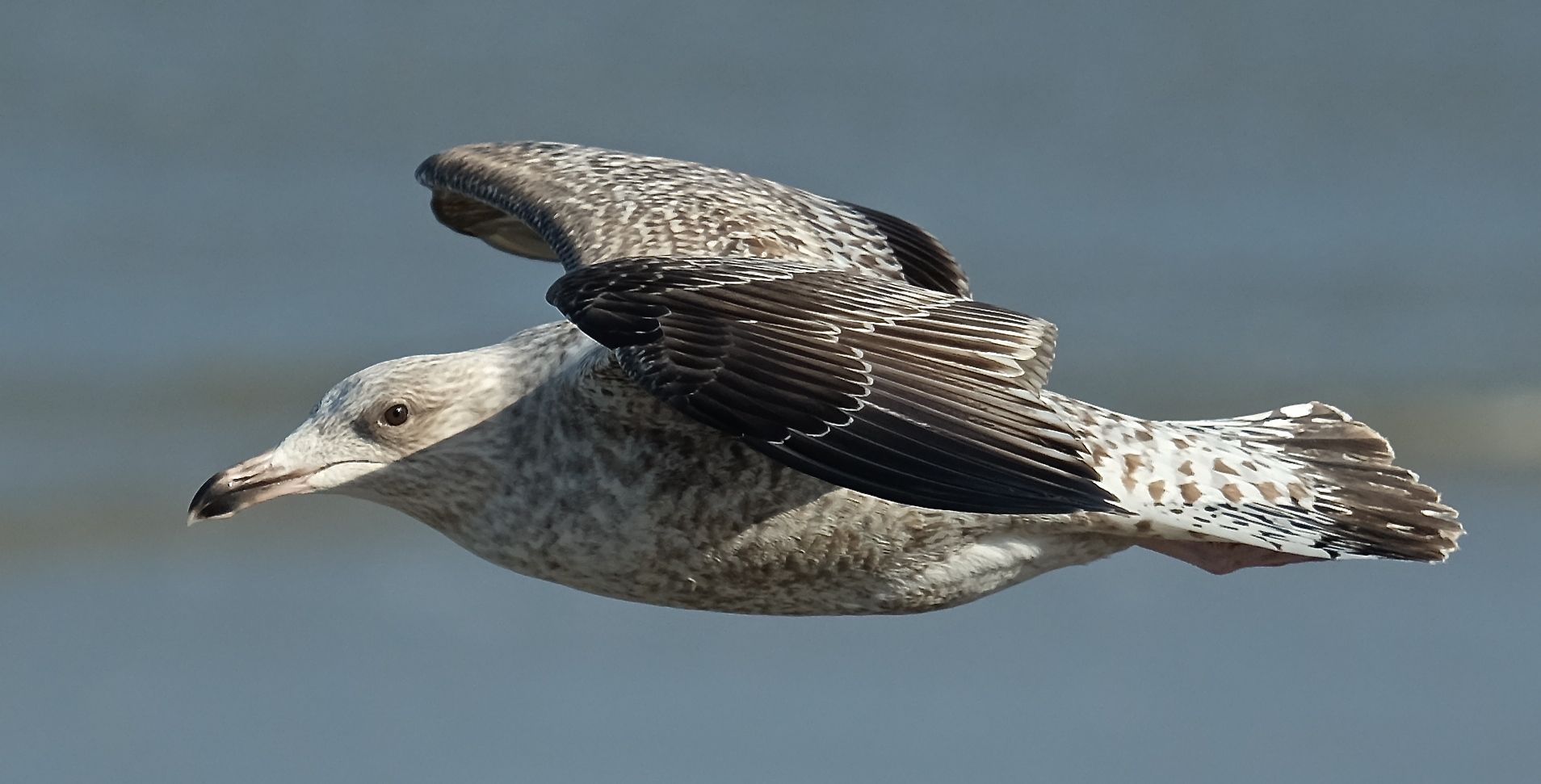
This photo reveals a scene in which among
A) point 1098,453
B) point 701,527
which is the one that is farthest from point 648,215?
point 1098,453

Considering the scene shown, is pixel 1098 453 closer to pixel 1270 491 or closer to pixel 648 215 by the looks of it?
pixel 1270 491

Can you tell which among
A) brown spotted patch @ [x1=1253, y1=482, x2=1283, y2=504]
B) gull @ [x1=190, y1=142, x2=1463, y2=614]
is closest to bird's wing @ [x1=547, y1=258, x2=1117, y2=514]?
gull @ [x1=190, y1=142, x2=1463, y2=614]

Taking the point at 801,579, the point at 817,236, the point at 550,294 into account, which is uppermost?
the point at 817,236

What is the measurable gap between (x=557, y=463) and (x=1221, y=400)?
562 centimetres

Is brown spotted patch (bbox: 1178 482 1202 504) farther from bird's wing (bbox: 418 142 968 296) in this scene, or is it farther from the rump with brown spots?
bird's wing (bbox: 418 142 968 296)

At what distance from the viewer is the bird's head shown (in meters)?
5.96

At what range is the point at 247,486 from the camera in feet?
19.0

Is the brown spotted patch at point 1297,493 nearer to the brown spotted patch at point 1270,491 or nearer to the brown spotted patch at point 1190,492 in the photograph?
the brown spotted patch at point 1270,491

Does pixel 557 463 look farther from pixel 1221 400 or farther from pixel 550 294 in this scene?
pixel 1221 400

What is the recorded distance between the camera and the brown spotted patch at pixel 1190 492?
612cm

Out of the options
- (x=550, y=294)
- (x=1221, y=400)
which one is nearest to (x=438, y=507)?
(x=550, y=294)

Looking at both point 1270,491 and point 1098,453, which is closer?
point 1098,453

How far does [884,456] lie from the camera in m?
5.16

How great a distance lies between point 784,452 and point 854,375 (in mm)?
255
